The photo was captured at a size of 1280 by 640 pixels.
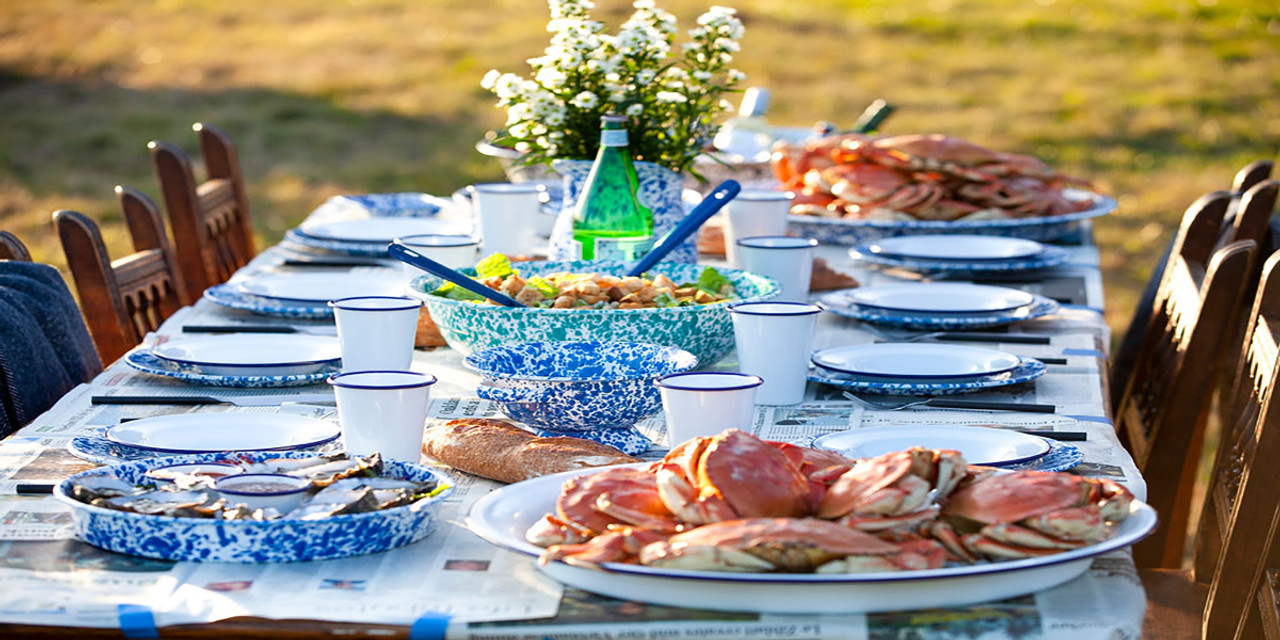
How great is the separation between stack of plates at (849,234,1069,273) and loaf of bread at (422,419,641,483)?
1.33 m

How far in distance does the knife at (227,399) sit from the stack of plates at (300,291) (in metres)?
0.34

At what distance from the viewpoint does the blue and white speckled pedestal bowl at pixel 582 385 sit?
1488 mm

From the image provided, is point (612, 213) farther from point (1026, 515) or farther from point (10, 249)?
point (1026, 515)

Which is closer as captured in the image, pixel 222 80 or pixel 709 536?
pixel 709 536

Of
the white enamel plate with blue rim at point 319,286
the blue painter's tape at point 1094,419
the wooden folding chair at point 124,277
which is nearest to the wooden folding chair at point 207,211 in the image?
the wooden folding chair at point 124,277

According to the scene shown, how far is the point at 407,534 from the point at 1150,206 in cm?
689

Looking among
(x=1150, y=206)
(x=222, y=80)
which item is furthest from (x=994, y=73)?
(x=222, y=80)

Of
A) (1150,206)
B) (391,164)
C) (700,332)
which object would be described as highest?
(700,332)

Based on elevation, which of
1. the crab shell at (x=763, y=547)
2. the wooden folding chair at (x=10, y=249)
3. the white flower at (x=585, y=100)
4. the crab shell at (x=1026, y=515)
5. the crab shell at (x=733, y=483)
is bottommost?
the crab shell at (x=1026, y=515)

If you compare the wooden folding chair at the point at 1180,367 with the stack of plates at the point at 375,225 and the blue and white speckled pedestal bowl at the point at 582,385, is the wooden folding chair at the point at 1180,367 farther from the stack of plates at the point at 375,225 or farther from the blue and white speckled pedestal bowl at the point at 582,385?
the stack of plates at the point at 375,225

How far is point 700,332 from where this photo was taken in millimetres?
1873

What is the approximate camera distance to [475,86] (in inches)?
403

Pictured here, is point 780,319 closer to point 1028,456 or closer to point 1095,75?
point 1028,456

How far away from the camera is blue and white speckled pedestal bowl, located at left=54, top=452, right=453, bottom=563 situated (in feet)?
3.82
